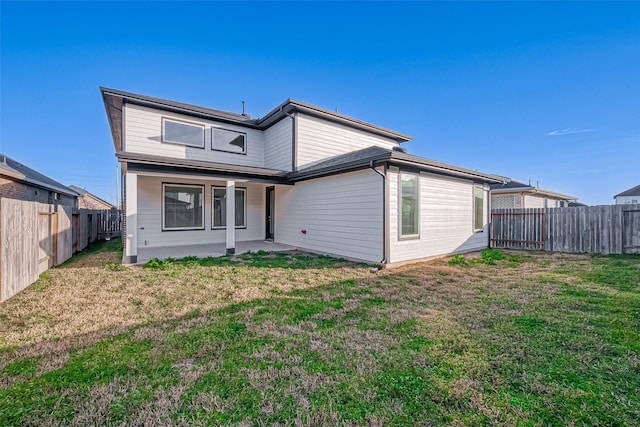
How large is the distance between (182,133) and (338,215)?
6.78 meters

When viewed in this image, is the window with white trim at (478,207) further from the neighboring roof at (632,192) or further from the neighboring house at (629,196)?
the neighboring roof at (632,192)

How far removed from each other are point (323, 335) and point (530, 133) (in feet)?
61.8

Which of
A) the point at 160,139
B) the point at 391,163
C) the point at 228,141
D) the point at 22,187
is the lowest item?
the point at 22,187

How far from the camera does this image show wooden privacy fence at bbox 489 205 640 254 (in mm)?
9172

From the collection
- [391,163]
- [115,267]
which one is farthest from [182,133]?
[391,163]

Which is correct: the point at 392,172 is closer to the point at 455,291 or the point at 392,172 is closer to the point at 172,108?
the point at 455,291

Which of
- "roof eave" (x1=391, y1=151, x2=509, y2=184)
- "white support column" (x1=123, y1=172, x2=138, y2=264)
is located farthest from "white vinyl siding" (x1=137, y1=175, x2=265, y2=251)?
"roof eave" (x1=391, y1=151, x2=509, y2=184)

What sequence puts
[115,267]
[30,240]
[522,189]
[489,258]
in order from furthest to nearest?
1. [522,189]
2. [489,258]
3. [115,267]
4. [30,240]

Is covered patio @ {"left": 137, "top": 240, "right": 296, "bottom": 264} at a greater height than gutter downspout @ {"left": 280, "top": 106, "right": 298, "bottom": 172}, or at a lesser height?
lesser

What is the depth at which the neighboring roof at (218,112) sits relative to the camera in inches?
359

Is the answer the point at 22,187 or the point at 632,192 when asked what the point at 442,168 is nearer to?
the point at 22,187

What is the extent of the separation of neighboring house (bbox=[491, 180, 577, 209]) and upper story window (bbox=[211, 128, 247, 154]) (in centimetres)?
1560

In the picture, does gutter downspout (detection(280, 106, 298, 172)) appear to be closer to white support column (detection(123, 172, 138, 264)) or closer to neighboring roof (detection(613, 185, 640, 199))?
white support column (detection(123, 172, 138, 264))

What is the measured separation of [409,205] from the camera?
7762mm
